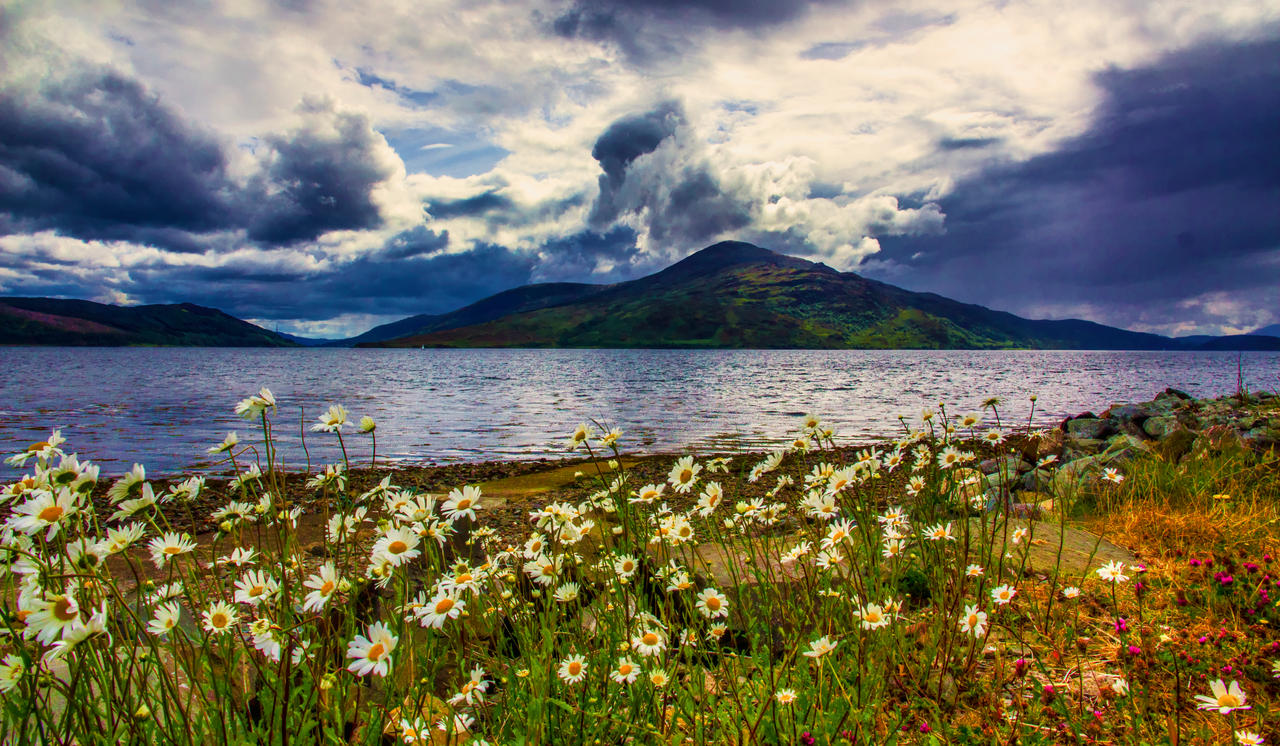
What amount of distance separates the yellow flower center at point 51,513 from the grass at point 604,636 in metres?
0.02

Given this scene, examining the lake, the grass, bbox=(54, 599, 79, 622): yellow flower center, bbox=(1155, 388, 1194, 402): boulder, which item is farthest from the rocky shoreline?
bbox=(1155, 388, 1194, 402): boulder

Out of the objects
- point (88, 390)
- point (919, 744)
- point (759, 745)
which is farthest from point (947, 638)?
point (88, 390)

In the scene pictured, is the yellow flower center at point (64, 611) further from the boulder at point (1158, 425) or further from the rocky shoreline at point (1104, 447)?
the boulder at point (1158, 425)

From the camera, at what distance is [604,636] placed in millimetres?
3848

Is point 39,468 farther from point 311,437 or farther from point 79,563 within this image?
point 311,437

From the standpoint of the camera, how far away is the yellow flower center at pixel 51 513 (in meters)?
2.12

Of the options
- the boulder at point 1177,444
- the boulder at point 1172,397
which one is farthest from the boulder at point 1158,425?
the boulder at point 1172,397

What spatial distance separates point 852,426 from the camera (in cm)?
2938

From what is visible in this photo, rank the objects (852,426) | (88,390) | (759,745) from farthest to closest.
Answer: (88,390) < (852,426) < (759,745)

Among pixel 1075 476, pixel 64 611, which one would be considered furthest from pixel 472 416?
pixel 64 611

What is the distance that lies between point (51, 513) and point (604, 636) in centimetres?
273

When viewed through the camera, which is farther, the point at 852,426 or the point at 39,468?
the point at 852,426

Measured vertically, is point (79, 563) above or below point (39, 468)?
below

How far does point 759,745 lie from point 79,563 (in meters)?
2.95
